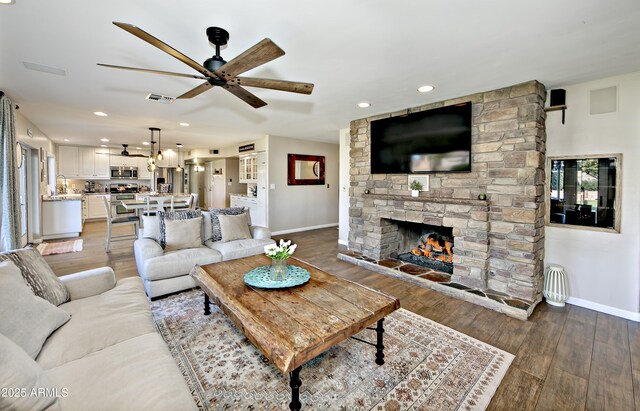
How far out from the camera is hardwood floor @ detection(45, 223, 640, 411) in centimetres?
179

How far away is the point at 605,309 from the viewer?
9.58 feet

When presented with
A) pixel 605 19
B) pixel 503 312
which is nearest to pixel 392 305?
pixel 503 312

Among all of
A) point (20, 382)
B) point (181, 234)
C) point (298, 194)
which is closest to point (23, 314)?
point (20, 382)

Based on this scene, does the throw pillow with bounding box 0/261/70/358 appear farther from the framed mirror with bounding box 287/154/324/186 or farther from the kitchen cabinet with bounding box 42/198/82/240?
the kitchen cabinet with bounding box 42/198/82/240

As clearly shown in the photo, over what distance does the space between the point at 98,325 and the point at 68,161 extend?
9.48 meters

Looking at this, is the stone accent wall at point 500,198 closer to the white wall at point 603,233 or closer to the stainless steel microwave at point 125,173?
the white wall at point 603,233

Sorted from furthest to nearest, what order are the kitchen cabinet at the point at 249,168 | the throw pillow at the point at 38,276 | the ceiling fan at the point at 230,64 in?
the kitchen cabinet at the point at 249,168 → the throw pillow at the point at 38,276 → the ceiling fan at the point at 230,64

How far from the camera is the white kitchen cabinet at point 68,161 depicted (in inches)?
329

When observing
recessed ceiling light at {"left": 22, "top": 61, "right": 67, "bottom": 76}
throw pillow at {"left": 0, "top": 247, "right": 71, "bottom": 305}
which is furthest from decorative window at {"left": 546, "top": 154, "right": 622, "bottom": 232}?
recessed ceiling light at {"left": 22, "top": 61, "right": 67, "bottom": 76}

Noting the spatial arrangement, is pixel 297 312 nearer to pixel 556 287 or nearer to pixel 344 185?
pixel 556 287

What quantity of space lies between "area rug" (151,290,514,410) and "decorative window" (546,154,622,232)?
6.33 feet

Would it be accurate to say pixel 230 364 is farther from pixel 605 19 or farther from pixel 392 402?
pixel 605 19

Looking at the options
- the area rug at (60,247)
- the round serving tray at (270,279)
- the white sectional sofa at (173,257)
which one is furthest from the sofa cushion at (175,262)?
the area rug at (60,247)

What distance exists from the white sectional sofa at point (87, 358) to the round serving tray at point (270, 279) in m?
0.75
